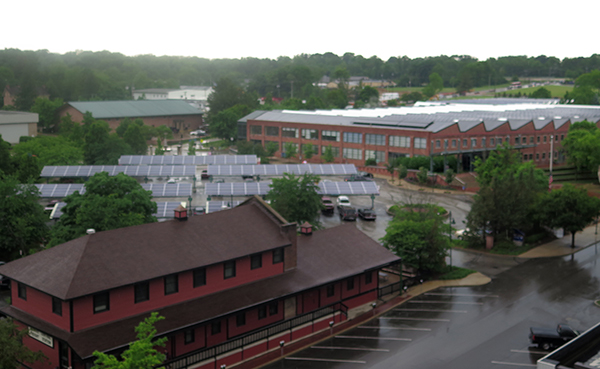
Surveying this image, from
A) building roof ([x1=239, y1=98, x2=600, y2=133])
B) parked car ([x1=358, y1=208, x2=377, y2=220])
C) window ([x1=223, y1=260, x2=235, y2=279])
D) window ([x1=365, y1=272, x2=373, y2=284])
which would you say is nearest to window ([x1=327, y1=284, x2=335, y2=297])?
window ([x1=365, y1=272, x2=373, y2=284])

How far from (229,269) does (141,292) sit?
6.28 meters

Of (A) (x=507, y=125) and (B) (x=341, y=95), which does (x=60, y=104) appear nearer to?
(B) (x=341, y=95)

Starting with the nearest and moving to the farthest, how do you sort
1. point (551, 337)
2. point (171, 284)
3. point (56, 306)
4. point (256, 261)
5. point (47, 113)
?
1. point (56, 306)
2. point (171, 284)
3. point (551, 337)
4. point (256, 261)
5. point (47, 113)

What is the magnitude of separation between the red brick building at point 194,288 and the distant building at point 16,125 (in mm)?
96590

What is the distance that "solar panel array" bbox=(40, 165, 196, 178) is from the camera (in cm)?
7888

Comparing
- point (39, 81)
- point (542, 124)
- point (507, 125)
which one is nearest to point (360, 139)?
point (507, 125)

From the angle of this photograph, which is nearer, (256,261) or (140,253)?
(140,253)

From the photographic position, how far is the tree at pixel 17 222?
51.7 meters

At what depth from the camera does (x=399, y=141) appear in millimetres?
104125

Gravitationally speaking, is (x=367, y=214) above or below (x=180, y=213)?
below

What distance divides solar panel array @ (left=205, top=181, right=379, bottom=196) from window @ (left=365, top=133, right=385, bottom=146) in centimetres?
3340

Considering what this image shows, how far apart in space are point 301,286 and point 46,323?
50.8 feet

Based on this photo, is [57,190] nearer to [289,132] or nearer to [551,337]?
[551,337]

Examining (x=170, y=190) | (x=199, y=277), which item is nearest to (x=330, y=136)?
(x=170, y=190)
